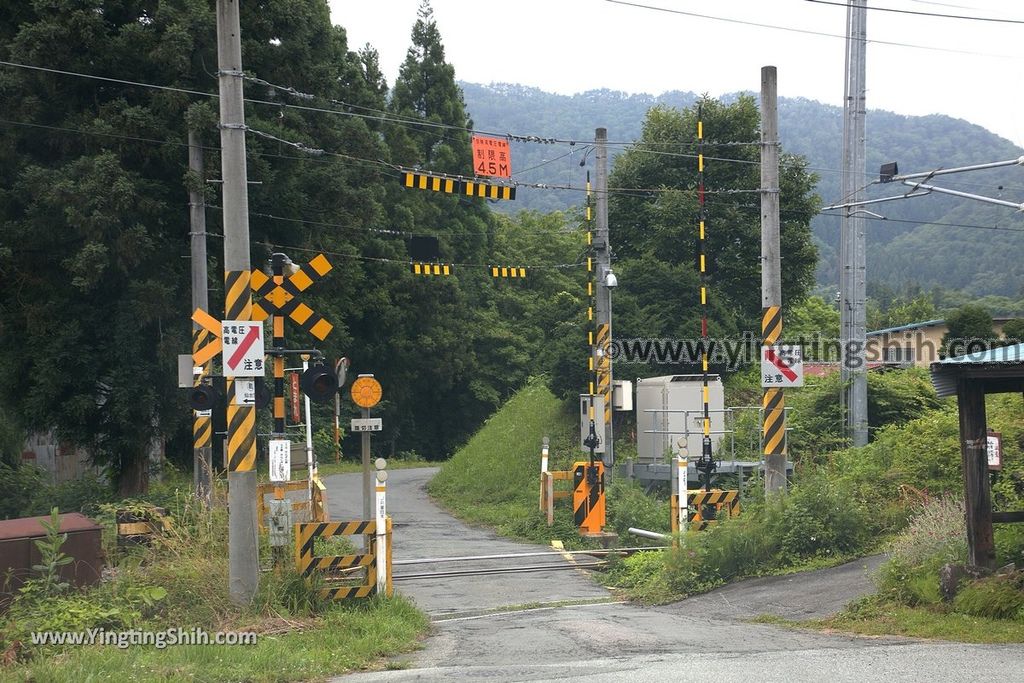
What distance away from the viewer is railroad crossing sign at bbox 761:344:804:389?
16547 millimetres

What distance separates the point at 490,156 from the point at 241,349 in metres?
11.1

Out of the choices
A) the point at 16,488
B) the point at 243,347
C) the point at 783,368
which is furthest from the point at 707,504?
the point at 16,488

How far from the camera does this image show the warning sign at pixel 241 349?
12086 mm

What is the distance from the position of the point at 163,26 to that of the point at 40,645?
16.8 meters

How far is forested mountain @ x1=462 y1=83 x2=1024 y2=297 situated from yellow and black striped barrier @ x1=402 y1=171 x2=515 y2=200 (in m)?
49.6

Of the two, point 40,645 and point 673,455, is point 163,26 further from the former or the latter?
point 40,645

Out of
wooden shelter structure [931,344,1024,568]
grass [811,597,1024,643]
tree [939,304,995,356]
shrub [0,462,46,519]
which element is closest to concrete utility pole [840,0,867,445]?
wooden shelter structure [931,344,1024,568]

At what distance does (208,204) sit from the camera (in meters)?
24.4

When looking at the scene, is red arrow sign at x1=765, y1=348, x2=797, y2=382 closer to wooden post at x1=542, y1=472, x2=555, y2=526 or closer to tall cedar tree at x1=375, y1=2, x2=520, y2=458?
wooden post at x1=542, y1=472, x2=555, y2=526

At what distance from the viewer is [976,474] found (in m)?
11.7

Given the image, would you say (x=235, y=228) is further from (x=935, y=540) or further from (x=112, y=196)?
(x=112, y=196)

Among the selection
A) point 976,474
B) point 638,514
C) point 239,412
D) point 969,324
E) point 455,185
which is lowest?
point 638,514
